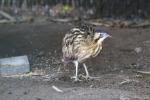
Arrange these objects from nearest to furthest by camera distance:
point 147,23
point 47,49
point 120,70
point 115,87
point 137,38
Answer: point 115,87, point 120,70, point 47,49, point 137,38, point 147,23

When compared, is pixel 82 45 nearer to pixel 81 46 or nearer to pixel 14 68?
pixel 81 46

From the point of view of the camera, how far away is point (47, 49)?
1034 cm

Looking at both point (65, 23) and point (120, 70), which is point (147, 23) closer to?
point (65, 23)

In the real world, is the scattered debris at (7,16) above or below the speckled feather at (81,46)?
below

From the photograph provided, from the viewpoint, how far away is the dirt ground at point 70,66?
762 centimetres

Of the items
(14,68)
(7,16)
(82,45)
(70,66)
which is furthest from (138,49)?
(7,16)

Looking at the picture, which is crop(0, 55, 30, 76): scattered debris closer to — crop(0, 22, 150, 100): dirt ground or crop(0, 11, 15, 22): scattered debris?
crop(0, 22, 150, 100): dirt ground

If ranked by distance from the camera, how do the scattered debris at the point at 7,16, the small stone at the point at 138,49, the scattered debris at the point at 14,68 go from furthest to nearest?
the scattered debris at the point at 7,16, the small stone at the point at 138,49, the scattered debris at the point at 14,68

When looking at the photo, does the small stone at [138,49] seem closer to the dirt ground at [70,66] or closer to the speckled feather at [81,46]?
the dirt ground at [70,66]

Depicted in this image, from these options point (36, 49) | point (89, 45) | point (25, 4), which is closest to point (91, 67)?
point (89, 45)

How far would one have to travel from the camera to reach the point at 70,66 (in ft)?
29.8

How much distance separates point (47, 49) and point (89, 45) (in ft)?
7.43

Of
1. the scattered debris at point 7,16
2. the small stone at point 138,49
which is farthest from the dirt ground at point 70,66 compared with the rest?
the scattered debris at point 7,16

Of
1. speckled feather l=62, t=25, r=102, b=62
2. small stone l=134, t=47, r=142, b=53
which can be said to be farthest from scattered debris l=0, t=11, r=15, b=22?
speckled feather l=62, t=25, r=102, b=62
